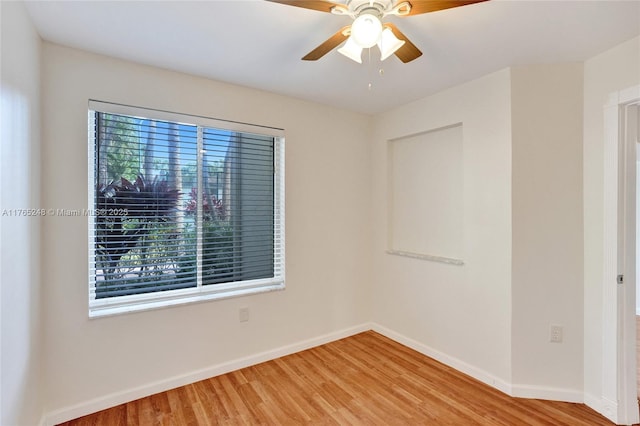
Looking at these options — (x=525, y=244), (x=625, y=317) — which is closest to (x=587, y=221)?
(x=525, y=244)

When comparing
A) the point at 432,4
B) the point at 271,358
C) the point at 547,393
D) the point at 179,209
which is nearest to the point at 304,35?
the point at 432,4

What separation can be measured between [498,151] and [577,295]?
119 centimetres

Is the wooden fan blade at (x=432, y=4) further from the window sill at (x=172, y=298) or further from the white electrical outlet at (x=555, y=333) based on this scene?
the window sill at (x=172, y=298)

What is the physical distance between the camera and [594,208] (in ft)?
7.16

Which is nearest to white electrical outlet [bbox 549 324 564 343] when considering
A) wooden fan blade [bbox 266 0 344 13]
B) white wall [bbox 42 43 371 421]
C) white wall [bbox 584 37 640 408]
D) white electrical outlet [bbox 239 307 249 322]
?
white wall [bbox 584 37 640 408]

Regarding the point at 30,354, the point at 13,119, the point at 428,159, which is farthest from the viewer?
the point at 428,159

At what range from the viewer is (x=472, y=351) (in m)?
2.61

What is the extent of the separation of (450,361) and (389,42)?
2604mm

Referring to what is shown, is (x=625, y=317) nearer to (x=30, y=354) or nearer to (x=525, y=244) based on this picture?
(x=525, y=244)

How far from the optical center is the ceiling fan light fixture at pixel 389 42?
5.25 feet

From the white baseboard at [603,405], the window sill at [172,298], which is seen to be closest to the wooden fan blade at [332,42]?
Answer: the window sill at [172,298]

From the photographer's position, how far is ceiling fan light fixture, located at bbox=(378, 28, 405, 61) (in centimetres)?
160

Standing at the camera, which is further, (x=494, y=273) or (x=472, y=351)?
(x=472, y=351)

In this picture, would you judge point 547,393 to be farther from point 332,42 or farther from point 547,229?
point 332,42
